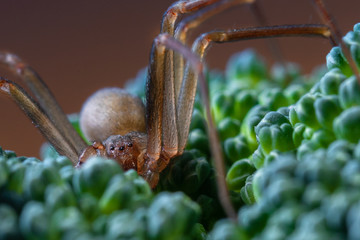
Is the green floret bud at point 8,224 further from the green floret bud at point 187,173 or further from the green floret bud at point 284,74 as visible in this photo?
the green floret bud at point 284,74

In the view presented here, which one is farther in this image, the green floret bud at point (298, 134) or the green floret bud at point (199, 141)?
the green floret bud at point (199, 141)

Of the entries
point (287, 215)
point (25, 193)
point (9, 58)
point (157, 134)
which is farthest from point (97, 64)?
point (287, 215)

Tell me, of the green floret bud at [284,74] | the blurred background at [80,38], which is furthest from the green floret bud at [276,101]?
the blurred background at [80,38]

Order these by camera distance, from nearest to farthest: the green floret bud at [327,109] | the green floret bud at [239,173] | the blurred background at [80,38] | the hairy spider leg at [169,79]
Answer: the green floret bud at [327,109], the green floret bud at [239,173], the hairy spider leg at [169,79], the blurred background at [80,38]

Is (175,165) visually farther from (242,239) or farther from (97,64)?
(97,64)

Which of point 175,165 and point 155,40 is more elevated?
point 155,40
